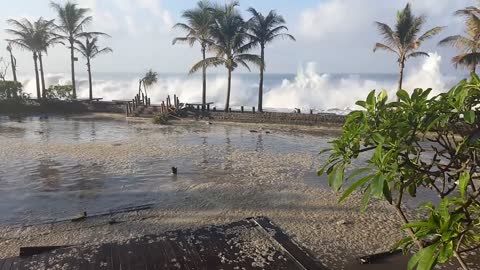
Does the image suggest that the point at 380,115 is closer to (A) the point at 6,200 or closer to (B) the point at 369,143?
(B) the point at 369,143

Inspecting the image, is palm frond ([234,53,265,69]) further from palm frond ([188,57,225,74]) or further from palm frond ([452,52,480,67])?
palm frond ([452,52,480,67])

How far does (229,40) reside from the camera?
3048 cm

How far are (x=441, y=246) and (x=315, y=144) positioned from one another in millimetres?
20736

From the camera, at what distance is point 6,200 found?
12.1 meters

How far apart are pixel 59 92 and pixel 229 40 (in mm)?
18995

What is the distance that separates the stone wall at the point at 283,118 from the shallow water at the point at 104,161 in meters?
2.52

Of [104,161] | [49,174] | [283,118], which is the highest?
[283,118]

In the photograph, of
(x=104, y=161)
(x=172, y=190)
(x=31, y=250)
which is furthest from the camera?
(x=104, y=161)

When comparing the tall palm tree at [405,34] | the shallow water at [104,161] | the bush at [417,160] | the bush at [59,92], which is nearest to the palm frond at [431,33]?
the tall palm tree at [405,34]

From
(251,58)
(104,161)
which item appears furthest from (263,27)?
(104,161)

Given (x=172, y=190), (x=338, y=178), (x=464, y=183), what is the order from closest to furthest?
(x=464, y=183) → (x=338, y=178) → (x=172, y=190)

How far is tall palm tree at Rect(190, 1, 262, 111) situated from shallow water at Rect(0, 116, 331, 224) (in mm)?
5391

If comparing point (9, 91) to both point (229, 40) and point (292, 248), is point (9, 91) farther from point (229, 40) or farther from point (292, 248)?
point (292, 248)

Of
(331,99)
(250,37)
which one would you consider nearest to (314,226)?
(250,37)
